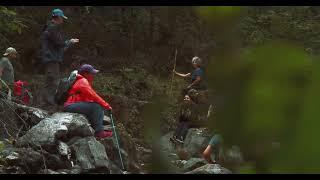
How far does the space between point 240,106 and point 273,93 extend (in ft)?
0.08

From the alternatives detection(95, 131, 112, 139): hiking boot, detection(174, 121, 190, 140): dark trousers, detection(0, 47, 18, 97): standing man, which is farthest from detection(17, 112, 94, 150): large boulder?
detection(174, 121, 190, 140): dark trousers

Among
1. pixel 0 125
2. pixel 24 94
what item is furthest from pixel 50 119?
pixel 24 94

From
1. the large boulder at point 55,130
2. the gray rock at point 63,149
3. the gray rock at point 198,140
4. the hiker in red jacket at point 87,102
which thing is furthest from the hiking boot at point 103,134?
the gray rock at point 198,140

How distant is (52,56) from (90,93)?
846 mm

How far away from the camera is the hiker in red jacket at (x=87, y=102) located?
22.3 feet

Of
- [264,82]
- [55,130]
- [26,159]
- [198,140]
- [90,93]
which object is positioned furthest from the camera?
[55,130]

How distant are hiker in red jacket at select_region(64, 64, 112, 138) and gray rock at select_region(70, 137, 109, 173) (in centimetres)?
37

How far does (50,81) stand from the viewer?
853cm

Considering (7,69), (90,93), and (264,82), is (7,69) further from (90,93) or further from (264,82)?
(264,82)

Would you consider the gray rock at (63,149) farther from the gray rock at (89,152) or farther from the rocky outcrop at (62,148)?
the gray rock at (89,152)

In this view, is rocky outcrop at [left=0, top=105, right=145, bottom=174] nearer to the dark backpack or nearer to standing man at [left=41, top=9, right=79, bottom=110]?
the dark backpack

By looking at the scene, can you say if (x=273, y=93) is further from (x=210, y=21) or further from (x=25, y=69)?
(x=25, y=69)

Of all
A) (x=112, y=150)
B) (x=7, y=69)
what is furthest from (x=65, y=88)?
(x=112, y=150)

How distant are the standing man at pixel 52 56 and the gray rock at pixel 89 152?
1237 millimetres
